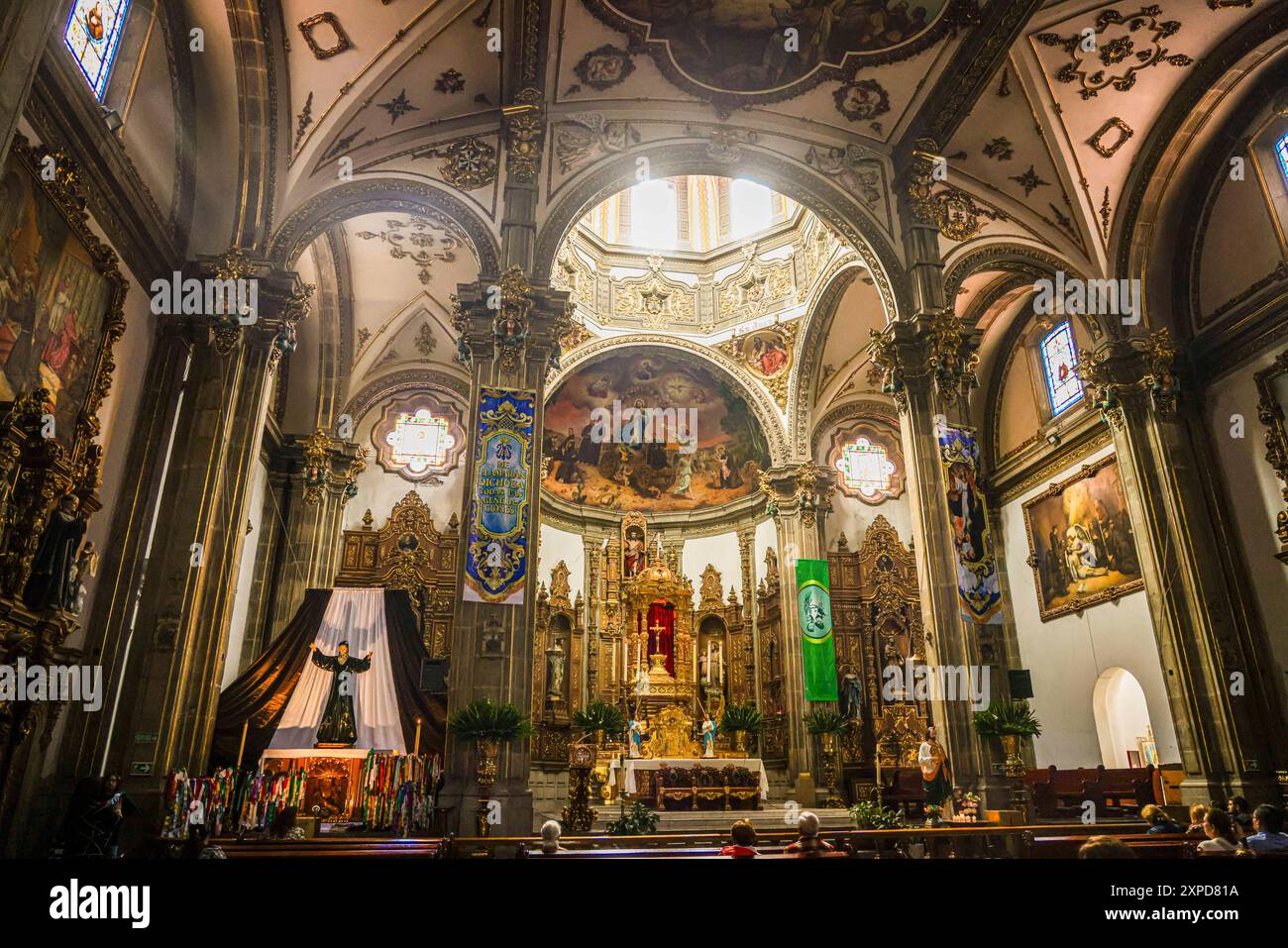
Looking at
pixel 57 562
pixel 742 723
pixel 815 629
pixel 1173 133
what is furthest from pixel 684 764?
pixel 1173 133

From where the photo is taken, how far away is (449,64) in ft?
43.7

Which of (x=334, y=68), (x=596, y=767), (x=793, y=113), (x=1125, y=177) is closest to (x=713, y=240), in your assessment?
(x=793, y=113)

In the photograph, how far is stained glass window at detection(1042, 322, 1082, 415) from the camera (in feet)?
62.0

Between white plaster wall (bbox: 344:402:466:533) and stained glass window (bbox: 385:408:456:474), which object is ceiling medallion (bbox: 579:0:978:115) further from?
white plaster wall (bbox: 344:402:466:533)

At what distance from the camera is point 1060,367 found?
63.8 feet

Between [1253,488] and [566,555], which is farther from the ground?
[566,555]

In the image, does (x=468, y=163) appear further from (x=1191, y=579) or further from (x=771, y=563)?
(x=1191, y=579)

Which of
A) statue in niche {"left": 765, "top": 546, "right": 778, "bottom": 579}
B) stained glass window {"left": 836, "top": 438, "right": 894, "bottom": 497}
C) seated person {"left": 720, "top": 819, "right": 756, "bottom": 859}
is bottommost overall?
seated person {"left": 720, "top": 819, "right": 756, "bottom": 859}

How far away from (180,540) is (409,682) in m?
5.30

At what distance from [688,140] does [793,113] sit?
82.2 inches

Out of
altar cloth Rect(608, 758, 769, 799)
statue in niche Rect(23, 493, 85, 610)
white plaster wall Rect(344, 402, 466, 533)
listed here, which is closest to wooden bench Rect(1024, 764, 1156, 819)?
altar cloth Rect(608, 758, 769, 799)

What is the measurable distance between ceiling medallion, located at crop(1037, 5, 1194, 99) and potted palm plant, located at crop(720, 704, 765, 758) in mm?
15102
